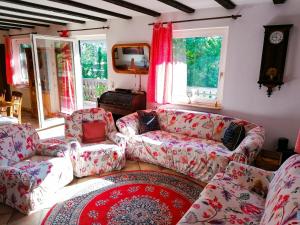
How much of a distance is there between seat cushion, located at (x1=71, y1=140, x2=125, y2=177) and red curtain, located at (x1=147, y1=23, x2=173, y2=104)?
4.19 ft

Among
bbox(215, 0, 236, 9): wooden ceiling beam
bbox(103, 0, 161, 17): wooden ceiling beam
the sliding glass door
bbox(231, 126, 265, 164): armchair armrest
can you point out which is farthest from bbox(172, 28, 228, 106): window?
the sliding glass door

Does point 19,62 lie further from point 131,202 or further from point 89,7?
point 131,202

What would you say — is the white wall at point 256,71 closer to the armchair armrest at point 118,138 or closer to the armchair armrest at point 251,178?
the armchair armrest at point 251,178

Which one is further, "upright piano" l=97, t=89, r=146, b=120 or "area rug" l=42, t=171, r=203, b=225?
→ "upright piano" l=97, t=89, r=146, b=120

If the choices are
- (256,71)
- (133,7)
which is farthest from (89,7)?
(256,71)

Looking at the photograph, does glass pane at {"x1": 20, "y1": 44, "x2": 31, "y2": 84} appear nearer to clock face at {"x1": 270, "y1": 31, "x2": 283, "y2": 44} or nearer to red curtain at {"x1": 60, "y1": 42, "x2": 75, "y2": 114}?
red curtain at {"x1": 60, "y1": 42, "x2": 75, "y2": 114}

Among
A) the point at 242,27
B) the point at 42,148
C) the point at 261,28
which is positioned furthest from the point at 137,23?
the point at 42,148

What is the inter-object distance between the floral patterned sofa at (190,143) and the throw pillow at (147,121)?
0.23 ft

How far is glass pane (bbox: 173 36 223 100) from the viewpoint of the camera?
11.6 feet

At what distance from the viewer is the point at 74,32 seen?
5.06 meters

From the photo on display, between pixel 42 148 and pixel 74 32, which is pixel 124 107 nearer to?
pixel 42 148

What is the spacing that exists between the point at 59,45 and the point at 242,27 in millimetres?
4013

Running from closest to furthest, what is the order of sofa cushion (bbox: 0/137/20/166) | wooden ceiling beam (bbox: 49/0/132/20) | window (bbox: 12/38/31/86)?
sofa cushion (bbox: 0/137/20/166)
wooden ceiling beam (bbox: 49/0/132/20)
window (bbox: 12/38/31/86)

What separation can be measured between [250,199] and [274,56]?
6.54 feet
